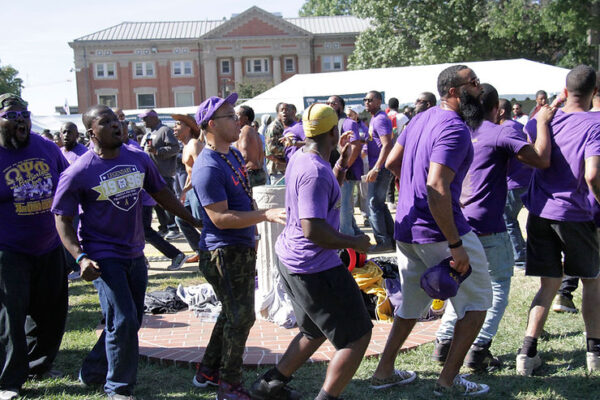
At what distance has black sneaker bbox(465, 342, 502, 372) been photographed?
4500 mm

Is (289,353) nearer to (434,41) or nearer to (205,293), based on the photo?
(205,293)

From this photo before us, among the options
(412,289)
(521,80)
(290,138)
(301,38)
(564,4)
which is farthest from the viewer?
(301,38)

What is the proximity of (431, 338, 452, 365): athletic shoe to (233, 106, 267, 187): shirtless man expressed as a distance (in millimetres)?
4084

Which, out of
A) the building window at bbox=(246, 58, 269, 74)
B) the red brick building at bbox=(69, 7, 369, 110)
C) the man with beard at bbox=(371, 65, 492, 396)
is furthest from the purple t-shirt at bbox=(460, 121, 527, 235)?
the building window at bbox=(246, 58, 269, 74)

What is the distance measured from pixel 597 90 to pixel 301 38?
198 ft

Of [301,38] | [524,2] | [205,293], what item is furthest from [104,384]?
[301,38]

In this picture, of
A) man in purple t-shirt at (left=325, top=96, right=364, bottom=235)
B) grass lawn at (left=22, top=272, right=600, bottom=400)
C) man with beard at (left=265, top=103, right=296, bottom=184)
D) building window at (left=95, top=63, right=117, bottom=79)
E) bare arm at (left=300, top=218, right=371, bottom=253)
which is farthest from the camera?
building window at (left=95, top=63, right=117, bottom=79)

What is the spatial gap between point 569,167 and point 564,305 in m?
1.99

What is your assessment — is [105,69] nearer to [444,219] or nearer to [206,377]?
[206,377]

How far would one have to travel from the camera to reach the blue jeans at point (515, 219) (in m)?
7.58

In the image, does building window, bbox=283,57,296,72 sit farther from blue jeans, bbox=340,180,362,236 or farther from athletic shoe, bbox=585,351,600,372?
athletic shoe, bbox=585,351,600,372

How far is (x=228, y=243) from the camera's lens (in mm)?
3955

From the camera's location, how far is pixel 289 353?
382 centimetres

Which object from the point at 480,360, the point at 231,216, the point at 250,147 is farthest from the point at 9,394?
the point at 250,147
